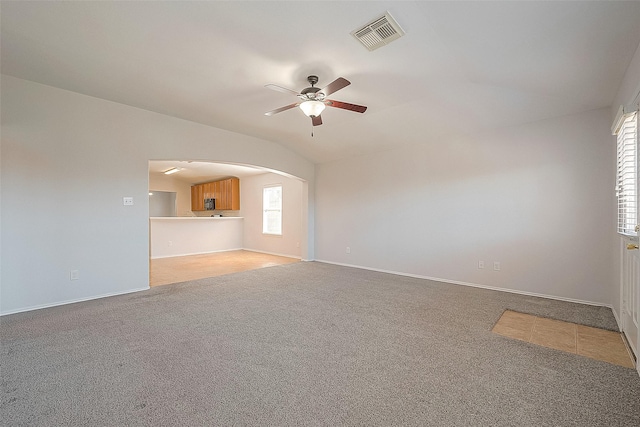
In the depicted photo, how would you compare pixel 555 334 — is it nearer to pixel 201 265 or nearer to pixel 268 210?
pixel 201 265

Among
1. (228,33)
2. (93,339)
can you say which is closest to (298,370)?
(93,339)

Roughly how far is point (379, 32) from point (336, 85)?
549 millimetres

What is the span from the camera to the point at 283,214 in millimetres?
7633

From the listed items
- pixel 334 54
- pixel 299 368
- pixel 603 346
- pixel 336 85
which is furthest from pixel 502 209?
pixel 299 368

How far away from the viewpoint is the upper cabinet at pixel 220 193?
8.87m

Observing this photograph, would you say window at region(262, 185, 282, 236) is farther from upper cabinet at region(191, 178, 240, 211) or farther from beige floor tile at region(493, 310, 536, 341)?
beige floor tile at region(493, 310, 536, 341)

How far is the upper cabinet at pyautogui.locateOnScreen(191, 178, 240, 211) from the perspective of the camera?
887 centimetres

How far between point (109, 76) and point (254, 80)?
1.64m

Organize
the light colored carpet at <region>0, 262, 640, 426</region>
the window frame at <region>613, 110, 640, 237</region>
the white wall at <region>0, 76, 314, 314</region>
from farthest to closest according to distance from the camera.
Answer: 1. the white wall at <region>0, 76, 314, 314</region>
2. the window frame at <region>613, 110, 640, 237</region>
3. the light colored carpet at <region>0, 262, 640, 426</region>

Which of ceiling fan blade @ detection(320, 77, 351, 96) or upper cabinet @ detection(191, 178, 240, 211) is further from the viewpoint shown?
upper cabinet @ detection(191, 178, 240, 211)

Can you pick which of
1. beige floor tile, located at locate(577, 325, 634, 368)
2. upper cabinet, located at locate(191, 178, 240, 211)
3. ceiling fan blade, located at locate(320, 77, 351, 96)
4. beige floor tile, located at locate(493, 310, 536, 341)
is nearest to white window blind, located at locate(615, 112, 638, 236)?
beige floor tile, located at locate(577, 325, 634, 368)

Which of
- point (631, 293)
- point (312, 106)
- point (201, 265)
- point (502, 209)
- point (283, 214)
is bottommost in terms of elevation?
point (201, 265)

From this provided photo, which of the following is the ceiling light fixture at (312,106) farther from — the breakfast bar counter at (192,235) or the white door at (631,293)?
the breakfast bar counter at (192,235)

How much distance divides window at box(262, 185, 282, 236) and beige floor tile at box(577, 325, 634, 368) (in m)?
6.34
